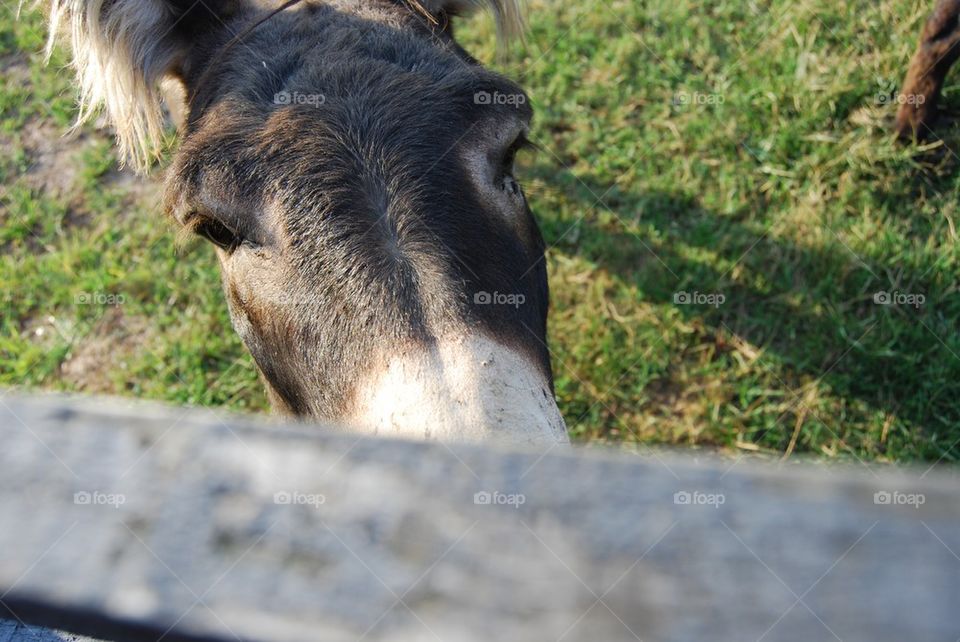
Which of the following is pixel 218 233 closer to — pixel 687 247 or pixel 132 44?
pixel 132 44

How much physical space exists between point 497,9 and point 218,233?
1.95m

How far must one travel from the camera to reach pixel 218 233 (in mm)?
3100

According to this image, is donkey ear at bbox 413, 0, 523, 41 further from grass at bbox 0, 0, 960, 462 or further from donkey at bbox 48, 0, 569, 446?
grass at bbox 0, 0, 960, 462

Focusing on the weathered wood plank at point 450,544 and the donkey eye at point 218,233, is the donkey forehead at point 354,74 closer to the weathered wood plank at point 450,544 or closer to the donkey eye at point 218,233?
the donkey eye at point 218,233

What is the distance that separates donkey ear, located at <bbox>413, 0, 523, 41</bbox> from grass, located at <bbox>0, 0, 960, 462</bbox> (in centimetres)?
186

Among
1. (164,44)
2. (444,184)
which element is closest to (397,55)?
(444,184)

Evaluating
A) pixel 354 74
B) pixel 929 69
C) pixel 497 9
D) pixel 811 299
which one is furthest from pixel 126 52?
pixel 929 69

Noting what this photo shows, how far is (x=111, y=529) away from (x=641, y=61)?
6244mm

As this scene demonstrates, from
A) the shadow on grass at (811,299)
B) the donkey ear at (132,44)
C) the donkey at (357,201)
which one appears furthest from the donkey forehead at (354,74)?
the shadow on grass at (811,299)

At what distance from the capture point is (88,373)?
575 centimetres

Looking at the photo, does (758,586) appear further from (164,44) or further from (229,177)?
(164,44)

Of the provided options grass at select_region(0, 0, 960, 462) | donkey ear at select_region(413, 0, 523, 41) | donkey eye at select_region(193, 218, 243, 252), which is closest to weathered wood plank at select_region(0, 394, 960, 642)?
donkey eye at select_region(193, 218, 243, 252)

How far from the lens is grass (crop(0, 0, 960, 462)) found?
5.09 metres

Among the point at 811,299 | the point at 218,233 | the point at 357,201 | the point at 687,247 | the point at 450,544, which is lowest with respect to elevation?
the point at 811,299
